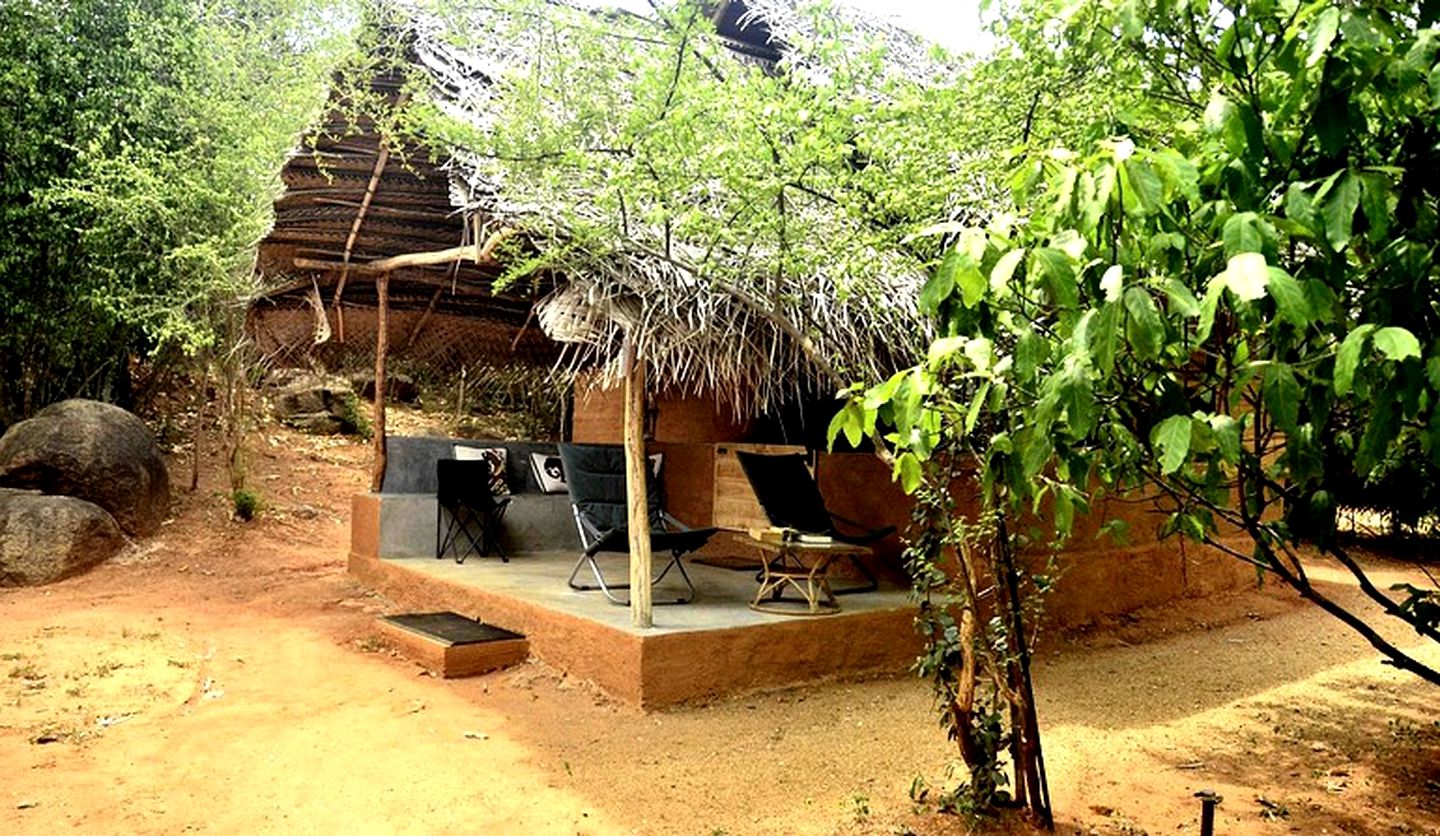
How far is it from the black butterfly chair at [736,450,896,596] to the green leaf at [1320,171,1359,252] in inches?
164

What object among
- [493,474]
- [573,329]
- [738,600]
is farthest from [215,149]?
[738,600]

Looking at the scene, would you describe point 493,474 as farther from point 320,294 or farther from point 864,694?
point 864,694

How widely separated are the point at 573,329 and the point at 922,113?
7.35 ft

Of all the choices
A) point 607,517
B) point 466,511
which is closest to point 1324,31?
point 607,517

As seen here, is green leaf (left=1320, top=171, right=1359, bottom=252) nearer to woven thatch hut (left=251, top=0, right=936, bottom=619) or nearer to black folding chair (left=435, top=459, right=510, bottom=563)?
woven thatch hut (left=251, top=0, right=936, bottom=619)

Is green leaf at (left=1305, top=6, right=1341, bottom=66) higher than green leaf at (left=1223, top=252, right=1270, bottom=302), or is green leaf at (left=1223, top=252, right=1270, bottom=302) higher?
green leaf at (left=1305, top=6, right=1341, bottom=66)

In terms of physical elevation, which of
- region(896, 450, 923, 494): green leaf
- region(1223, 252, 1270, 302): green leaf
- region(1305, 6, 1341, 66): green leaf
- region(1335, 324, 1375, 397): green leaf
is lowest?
region(896, 450, 923, 494): green leaf

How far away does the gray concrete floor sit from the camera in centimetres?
470

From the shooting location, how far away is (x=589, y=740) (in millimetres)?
3877

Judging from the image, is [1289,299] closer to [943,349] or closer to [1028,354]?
[1028,354]

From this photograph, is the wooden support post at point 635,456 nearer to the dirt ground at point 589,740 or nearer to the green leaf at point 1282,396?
the dirt ground at point 589,740

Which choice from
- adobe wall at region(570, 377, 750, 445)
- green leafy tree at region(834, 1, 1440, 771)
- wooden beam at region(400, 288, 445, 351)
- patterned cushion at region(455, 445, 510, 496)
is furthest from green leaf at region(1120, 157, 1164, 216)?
wooden beam at region(400, 288, 445, 351)

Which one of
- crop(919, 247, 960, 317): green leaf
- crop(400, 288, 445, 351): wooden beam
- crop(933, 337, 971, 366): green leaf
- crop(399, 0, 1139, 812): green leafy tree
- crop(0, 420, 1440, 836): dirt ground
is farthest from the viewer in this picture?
crop(400, 288, 445, 351): wooden beam

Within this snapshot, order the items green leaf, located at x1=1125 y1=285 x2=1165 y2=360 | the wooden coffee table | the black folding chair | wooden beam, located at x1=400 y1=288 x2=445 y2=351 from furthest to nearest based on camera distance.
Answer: wooden beam, located at x1=400 y1=288 x2=445 y2=351 < the black folding chair < the wooden coffee table < green leaf, located at x1=1125 y1=285 x2=1165 y2=360
